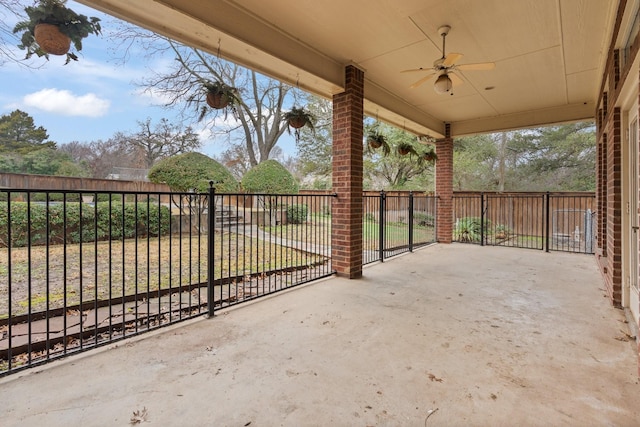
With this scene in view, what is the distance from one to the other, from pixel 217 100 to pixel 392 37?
1998mm

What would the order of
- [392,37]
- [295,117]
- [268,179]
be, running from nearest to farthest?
[392,37] → [295,117] → [268,179]

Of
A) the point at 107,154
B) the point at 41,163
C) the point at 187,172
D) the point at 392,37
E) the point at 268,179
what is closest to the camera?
the point at 392,37

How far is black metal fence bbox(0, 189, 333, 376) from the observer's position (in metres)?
2.06

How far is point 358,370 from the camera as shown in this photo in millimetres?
1826

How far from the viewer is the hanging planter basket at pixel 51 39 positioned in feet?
6.19

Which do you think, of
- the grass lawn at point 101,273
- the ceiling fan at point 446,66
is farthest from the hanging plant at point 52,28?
the ceiling fan at point 446,66

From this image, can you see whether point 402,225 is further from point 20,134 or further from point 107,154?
point 107,154

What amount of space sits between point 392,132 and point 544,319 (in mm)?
8734

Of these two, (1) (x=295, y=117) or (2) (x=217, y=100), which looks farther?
(1) (x=295, y=117)

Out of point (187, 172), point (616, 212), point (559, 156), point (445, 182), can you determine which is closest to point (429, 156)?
point (445, 182)

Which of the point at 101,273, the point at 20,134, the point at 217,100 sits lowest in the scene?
the point at 101,273

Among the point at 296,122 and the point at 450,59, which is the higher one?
the point at 450,59

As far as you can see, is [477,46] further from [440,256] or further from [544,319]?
[440,256]

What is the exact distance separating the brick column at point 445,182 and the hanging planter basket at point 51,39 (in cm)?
679
